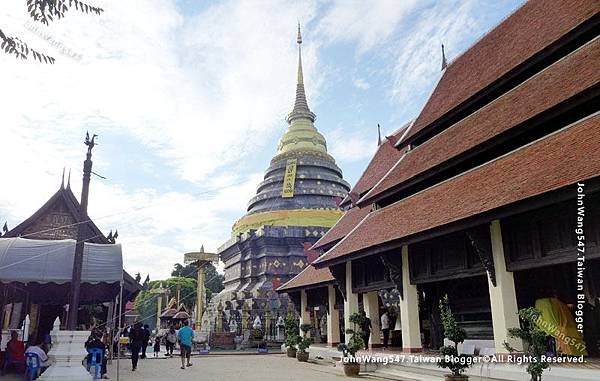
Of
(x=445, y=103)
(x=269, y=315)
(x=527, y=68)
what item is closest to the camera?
(x=527, y=68)

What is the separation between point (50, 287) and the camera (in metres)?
14.8

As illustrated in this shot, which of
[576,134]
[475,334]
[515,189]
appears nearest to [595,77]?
[576,134]

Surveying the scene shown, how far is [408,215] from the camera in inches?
445

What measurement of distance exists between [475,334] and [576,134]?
18.8ft

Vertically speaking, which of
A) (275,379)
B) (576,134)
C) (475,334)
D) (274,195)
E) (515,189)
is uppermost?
(274,195)

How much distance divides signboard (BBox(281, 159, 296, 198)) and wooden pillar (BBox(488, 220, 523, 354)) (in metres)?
26.3

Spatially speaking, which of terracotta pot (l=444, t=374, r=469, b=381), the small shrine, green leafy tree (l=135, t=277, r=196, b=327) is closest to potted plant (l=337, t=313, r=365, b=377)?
terracotta pot (l=444, t=374, r=469, b=381)

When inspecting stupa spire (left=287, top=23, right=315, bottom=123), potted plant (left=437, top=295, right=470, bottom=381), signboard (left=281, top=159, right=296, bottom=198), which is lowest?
potted plant (left=437, top=295, right=470, bottom=381)

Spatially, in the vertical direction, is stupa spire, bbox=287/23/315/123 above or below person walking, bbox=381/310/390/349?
above

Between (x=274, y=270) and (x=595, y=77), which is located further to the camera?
(x=274, y=270)

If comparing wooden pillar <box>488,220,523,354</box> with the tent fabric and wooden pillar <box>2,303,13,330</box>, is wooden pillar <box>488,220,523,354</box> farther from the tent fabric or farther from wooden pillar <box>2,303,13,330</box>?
wooden pillar <box>2,303,13,330</box>

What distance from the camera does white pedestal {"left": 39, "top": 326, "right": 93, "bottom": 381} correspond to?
823 centimetres

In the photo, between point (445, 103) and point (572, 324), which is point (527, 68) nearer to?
point (445, 103)

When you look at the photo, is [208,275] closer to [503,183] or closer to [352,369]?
[352,369]
